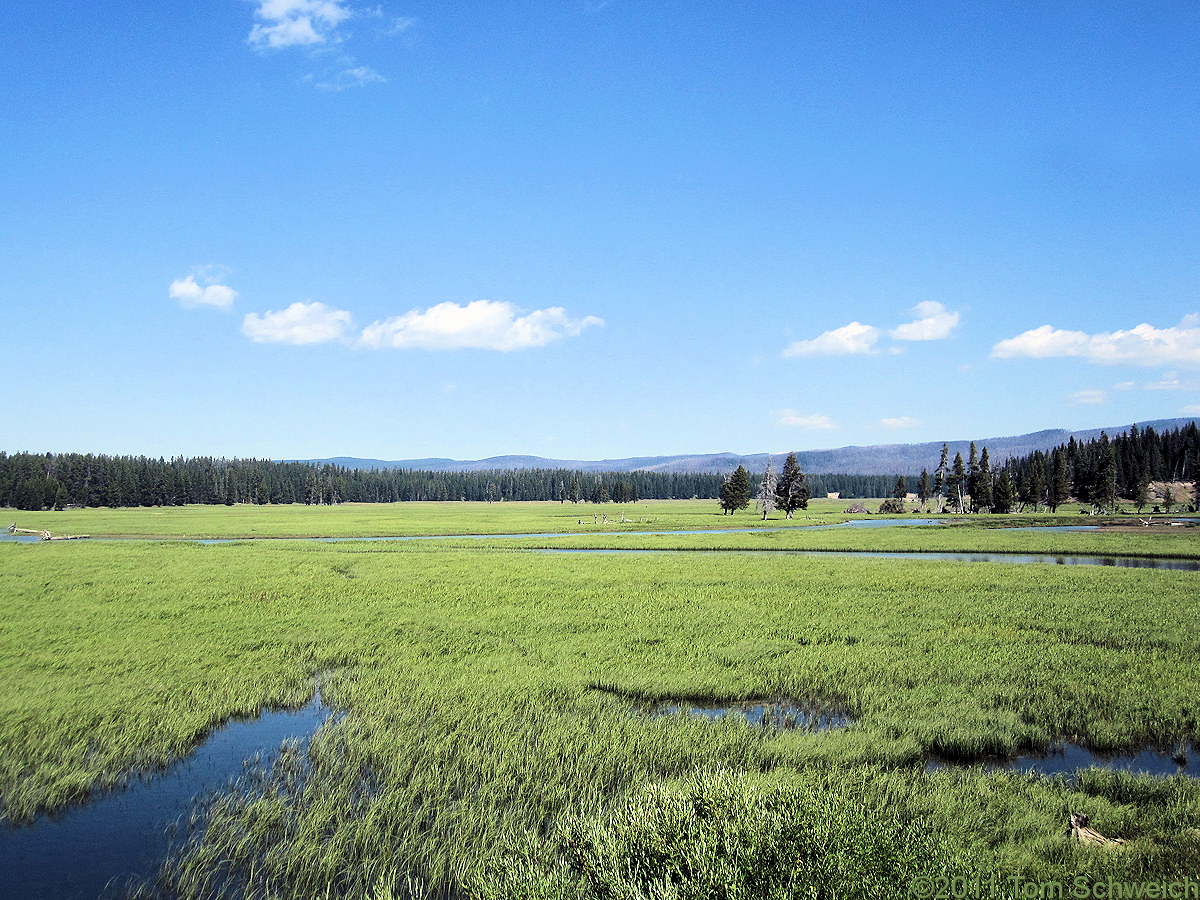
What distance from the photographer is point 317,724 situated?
446 inches

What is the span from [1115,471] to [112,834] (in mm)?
137001

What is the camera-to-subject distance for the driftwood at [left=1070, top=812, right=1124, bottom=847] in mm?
6949

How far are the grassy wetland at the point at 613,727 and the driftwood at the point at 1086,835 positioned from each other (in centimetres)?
15

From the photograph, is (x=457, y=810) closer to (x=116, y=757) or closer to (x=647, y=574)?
(x=116, y=757)

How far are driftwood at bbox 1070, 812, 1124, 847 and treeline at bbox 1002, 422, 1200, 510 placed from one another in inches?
4708

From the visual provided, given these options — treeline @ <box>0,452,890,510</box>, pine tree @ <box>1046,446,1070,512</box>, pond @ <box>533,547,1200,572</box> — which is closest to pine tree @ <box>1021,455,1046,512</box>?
pine tree @ <box>1046,446,1070,512</box>

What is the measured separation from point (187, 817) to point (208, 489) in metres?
188

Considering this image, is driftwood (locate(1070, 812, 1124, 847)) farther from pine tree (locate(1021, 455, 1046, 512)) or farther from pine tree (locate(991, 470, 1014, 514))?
pine tree (locate(1021, 455, 1046, 512))

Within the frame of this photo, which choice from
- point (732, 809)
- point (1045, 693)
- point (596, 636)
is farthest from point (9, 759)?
point (1045, 693)

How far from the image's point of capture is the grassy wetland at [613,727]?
6.30 m

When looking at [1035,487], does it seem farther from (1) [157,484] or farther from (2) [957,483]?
(1) [157,484]

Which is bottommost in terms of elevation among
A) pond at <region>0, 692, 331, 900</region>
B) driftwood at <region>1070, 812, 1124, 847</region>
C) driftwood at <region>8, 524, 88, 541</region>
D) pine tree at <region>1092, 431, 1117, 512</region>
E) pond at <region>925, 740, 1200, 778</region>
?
driftwood at <region>8, 524, 88, 541</region>

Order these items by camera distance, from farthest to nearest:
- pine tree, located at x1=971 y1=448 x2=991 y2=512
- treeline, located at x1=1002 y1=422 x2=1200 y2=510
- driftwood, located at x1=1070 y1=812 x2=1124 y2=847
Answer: pine tree, located at x1=971 y1=448 x2=991 y2=512 < treeline, located at x1=1002 y1=422 x2=1200 y2=510 < driftwood, located at x1=1070 y1=812 x2=1124 y2=847

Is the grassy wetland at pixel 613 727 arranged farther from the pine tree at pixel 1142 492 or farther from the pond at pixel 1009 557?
the pine tree at pixel 1142 492
